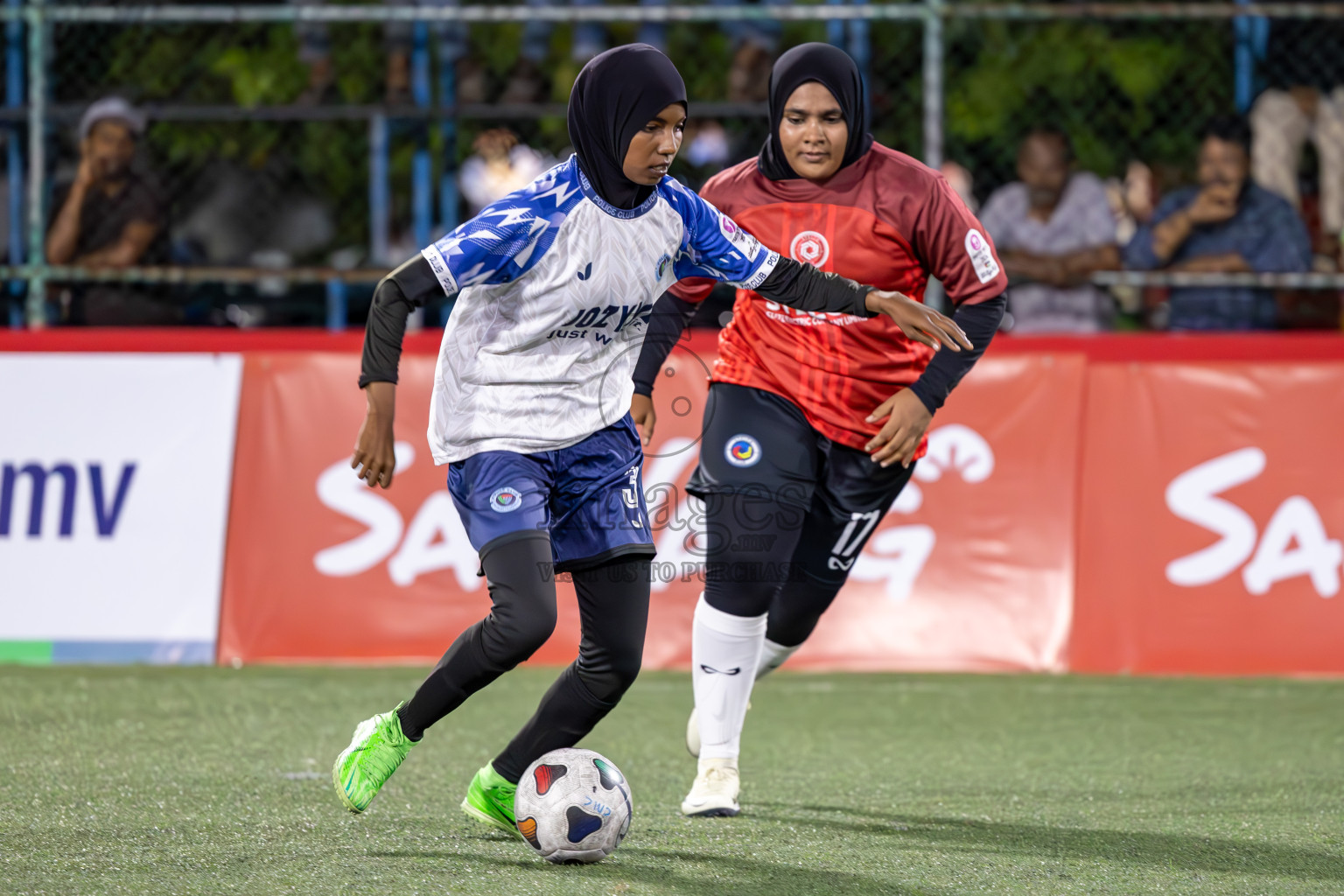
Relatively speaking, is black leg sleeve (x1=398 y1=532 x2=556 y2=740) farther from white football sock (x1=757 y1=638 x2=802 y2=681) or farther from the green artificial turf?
white football sock (x1=757 y1=638 x2=802 y2=681)

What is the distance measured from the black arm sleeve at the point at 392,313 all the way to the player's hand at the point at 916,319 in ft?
3.83

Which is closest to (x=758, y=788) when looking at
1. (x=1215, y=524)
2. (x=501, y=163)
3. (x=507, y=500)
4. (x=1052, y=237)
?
(x=507, y=500)

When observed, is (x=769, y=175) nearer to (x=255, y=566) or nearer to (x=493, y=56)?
(x=255, y=566)

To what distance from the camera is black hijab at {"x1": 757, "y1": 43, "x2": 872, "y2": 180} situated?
4.72 m

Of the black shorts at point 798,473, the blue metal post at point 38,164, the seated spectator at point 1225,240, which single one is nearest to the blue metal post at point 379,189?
the blue metal post at point 38,164

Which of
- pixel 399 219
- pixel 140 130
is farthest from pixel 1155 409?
pixel 399 219

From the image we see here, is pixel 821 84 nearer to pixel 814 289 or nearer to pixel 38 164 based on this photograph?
pixel 814 289

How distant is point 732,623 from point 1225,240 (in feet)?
14.8

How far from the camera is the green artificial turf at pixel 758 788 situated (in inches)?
148

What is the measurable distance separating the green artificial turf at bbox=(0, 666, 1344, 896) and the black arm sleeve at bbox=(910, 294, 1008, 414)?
118 cm

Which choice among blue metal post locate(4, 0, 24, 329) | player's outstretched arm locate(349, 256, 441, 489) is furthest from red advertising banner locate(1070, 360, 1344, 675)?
blue metal post locate(4, 0, 24, 329)

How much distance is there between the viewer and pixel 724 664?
190 inches

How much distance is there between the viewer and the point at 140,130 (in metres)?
8.66

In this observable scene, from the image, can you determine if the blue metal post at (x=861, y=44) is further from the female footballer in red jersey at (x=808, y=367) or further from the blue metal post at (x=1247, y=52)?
the female footballer in red jersey at (x=808, y=367)
